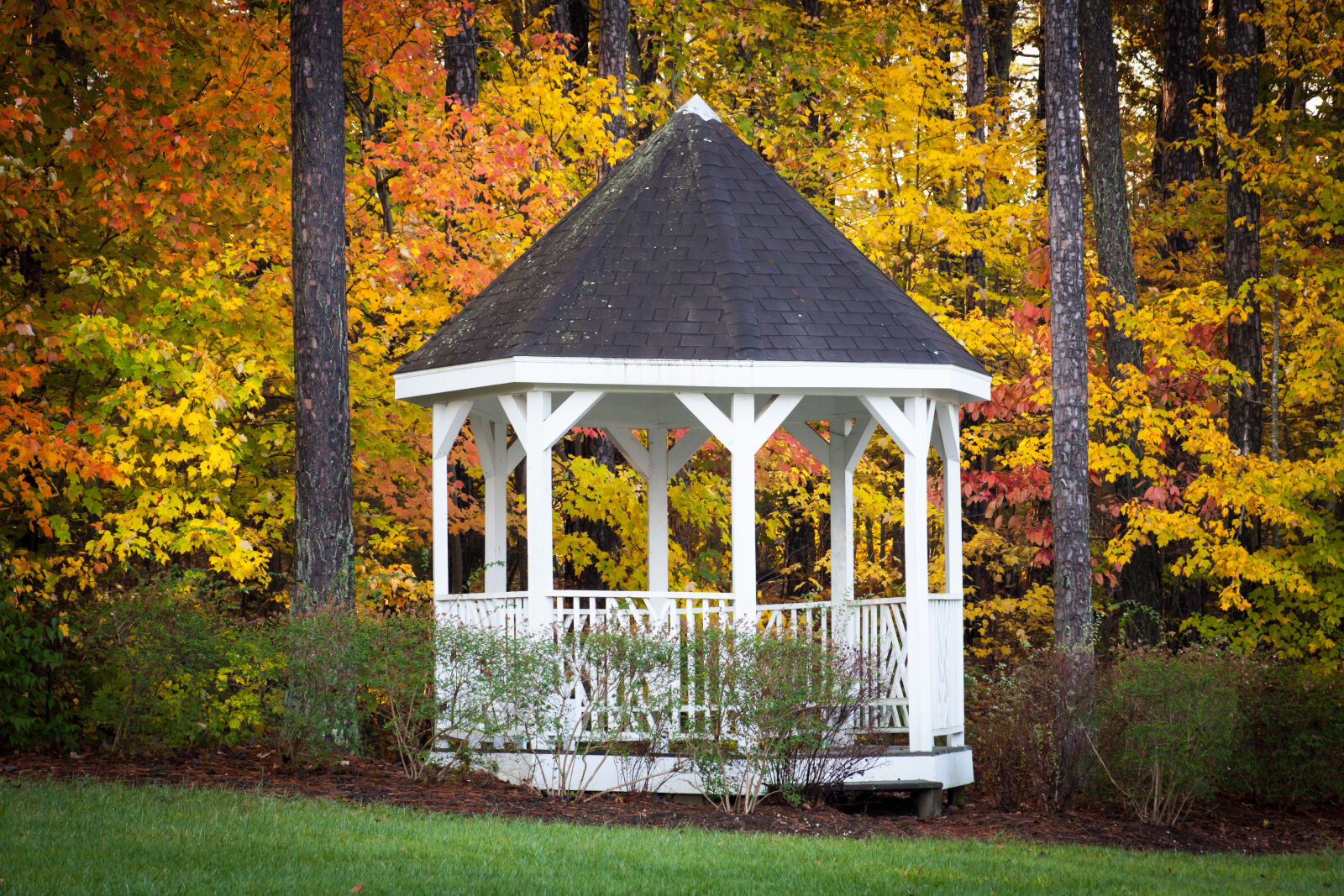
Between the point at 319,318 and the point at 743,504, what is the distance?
3.92 metres

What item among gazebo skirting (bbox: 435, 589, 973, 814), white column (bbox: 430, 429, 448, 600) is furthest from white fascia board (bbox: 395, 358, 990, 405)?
gazebo skirting (bbox: 435, 589, 973, 814)

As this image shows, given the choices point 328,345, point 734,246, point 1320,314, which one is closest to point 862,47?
point 1320,314

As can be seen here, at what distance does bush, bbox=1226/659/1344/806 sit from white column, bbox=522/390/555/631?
565cm

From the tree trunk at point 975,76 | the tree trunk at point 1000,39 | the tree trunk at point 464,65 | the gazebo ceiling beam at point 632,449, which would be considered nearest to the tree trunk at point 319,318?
the gazebo ceiling beam at point 632,449

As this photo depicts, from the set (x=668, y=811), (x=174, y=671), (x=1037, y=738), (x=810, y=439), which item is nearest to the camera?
(x=668, y=811)

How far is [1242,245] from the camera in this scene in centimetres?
1570

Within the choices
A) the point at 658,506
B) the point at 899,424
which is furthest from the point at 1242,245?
the point at 658,506

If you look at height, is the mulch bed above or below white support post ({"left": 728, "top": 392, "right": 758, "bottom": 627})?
below

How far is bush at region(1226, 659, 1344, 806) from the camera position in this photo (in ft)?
35.6

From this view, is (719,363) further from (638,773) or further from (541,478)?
(638,773)

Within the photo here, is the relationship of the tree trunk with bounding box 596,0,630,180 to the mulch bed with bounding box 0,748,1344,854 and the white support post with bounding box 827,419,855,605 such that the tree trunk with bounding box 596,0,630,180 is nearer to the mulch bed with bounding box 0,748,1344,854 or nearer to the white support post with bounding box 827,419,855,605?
the white support post with bounding box 827,419,855,605

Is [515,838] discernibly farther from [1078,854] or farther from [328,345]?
[328,345]

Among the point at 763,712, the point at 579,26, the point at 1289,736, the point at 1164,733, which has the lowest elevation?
the point at 1289,736

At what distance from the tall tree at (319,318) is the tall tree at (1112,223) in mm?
8991
